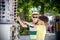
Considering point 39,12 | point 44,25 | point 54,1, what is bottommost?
point 44,25

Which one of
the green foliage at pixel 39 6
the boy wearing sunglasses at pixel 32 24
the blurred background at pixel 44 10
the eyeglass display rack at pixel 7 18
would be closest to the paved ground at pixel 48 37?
the blurred background at pixel 44 10

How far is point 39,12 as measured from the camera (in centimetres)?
330

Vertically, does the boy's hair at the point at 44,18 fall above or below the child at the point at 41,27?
above

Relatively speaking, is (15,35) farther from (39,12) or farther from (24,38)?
(39,12)

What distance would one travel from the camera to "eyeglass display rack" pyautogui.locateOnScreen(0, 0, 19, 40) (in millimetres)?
3281

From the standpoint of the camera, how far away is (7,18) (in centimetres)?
330

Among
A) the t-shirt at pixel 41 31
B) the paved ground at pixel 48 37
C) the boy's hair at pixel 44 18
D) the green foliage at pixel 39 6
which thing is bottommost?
the paved ground at pixel 48 37

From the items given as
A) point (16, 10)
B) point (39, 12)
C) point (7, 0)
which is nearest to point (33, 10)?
point (39, 12)

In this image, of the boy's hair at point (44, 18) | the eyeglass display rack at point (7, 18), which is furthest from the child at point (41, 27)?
the eyeglass display rack at point (7, 18)

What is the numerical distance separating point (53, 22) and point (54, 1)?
0.43 metres

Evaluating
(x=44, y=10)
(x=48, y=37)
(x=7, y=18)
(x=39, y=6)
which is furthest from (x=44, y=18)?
(x=7, y=18)

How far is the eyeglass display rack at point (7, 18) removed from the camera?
10.8ft

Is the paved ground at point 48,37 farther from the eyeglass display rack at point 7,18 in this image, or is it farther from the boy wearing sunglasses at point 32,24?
the eyeglass display rack at point 7,18

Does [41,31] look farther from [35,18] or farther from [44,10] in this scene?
[44,10]
